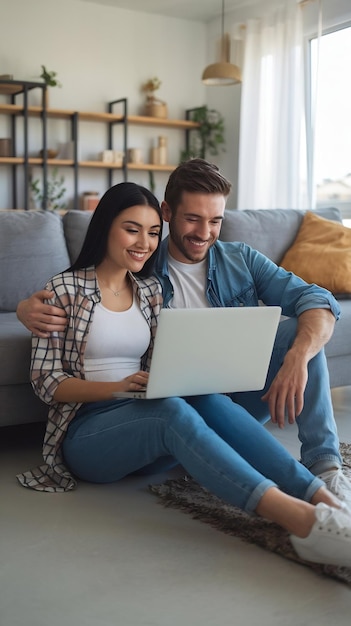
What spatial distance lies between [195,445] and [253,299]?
780 mm

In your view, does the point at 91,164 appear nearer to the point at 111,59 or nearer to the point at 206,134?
the point at 111,59

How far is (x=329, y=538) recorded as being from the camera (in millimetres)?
1474

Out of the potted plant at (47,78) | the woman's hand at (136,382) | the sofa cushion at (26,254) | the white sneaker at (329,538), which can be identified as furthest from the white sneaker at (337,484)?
the potted plant at (47,78)

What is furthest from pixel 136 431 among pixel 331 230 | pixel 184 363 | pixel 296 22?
pixel 296 22

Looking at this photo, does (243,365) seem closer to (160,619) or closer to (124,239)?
(124,239)

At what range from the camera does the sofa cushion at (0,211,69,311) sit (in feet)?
9.47

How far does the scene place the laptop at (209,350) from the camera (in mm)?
1676

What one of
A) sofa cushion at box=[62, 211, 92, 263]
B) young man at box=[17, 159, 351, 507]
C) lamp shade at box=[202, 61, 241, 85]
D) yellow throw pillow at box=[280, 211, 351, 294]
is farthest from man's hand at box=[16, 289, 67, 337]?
lamp shade at box=[202, 61, 241, 85]

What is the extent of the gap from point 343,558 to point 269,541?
0.26 metres

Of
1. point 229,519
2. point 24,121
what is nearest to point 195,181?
point 229,519

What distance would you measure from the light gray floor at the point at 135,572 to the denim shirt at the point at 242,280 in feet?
2.07

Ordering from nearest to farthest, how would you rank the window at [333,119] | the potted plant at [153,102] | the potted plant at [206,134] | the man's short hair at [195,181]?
the man's short hair at [195,181]
the window at [333,119]
the potted plant at [153,102]
the potted plant at [206,134]

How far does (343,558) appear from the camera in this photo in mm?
1485

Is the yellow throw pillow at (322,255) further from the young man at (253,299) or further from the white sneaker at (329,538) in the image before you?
the white sneaker at (329,538)
